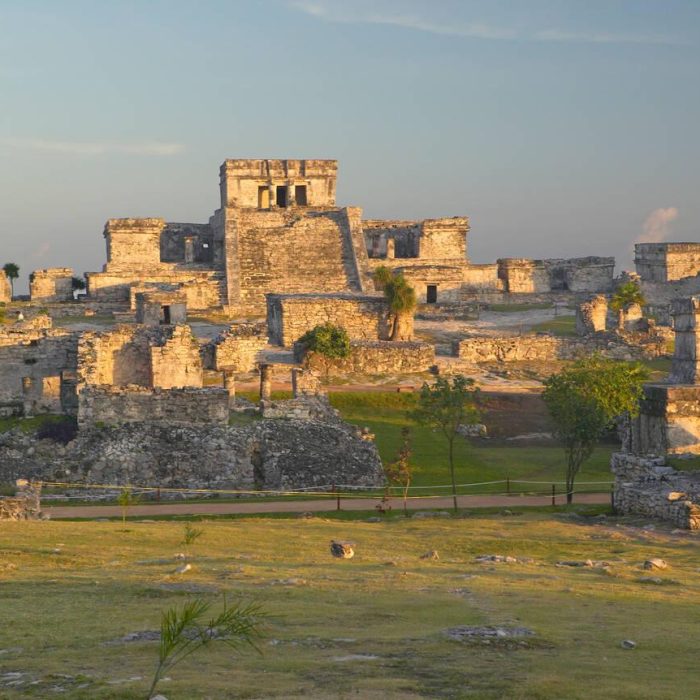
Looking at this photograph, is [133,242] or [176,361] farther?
[133,242]

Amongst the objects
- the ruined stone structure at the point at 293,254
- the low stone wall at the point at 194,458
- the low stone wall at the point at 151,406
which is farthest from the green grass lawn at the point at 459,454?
the ruined stone structure at the point at 293,254

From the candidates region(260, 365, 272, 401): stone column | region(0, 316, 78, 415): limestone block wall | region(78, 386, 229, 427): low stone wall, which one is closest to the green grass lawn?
region(260, 365, 272, 401): stone column

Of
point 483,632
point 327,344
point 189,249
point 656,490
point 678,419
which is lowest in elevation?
point 483,632

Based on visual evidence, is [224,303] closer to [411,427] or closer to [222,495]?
[411,427]

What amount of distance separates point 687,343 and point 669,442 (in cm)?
417

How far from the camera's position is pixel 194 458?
32.8 metres

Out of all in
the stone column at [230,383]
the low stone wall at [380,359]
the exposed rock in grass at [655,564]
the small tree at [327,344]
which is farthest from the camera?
the low stone wall at [380,359]

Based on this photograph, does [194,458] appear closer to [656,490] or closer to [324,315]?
[656,490]

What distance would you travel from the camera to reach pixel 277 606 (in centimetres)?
1456

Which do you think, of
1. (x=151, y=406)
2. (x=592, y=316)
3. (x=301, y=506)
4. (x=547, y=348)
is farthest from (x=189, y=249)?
(x=301, y=506)

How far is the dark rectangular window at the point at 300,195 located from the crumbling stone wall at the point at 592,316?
75.2 feet

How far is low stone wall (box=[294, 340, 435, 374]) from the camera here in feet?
155

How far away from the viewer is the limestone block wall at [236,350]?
46.0 meters

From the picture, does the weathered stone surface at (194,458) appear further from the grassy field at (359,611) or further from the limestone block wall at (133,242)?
the limestone block wall at (133,242)
